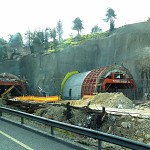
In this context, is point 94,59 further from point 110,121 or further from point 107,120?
point 110,121

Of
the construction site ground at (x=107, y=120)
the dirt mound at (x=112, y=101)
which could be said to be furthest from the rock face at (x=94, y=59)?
the construction site ground at (x=107, y=120)

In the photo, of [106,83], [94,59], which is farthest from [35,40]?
[106,83]

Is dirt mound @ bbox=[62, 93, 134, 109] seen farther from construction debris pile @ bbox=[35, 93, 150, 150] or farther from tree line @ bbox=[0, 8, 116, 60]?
tree line @ bbox=[0, 8, 116, 60]

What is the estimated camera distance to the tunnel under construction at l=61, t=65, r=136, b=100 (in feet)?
143

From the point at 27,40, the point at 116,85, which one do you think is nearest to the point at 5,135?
the point at 116,85

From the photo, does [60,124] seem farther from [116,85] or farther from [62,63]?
[62,63]

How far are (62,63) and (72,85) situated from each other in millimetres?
30317

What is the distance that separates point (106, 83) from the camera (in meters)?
43.7

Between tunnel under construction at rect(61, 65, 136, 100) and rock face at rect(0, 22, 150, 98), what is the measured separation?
3.24 metres

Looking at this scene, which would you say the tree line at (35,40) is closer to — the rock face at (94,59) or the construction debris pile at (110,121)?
the rock face at (94,59)

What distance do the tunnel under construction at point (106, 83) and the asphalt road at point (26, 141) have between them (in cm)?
3070

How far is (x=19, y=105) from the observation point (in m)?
22.9

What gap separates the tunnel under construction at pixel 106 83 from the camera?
143 ft

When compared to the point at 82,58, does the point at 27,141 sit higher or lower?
lower
